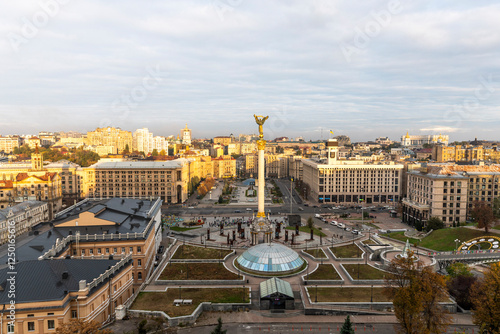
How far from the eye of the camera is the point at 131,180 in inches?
4904

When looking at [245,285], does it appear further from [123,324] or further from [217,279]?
[123,324]

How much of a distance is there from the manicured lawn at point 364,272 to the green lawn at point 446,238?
19.1 m

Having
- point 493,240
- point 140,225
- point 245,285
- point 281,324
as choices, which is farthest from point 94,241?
point 493,240

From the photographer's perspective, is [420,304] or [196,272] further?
[196,272]

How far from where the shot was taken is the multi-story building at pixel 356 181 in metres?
130

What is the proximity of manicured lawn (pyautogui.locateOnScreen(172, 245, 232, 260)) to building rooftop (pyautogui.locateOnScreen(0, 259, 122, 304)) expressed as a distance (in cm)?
2531

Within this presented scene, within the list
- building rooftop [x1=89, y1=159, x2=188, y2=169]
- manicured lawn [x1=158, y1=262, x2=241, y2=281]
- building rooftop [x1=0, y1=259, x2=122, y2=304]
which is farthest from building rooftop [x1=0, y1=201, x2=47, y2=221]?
building rooftop [x1=89, y1=159, x2=188, y2=169]

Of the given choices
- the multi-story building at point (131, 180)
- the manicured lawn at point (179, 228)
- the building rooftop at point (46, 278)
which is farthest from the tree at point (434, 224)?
the multi-story building at point (131, 180)

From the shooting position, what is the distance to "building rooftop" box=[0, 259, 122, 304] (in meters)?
32.1

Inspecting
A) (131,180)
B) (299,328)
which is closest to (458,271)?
(299,328)

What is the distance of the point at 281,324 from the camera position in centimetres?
4000

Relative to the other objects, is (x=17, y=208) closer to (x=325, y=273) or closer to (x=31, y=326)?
(x=31, y=326)

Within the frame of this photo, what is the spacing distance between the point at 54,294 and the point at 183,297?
17122 mm

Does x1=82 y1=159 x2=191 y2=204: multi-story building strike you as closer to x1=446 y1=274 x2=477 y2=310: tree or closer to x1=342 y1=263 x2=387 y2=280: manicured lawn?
x1=342 y1=263 x2=387 y2=280: manicured lawn
